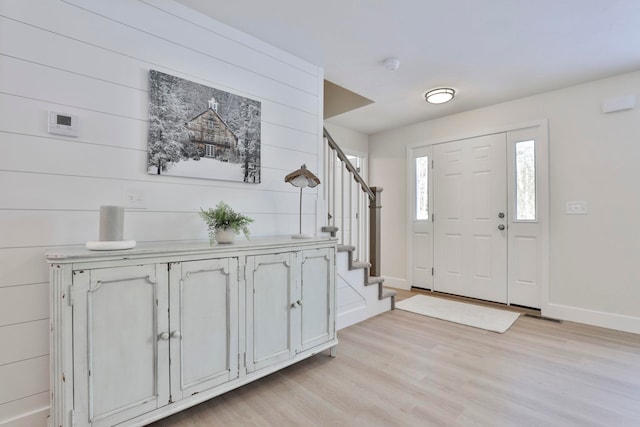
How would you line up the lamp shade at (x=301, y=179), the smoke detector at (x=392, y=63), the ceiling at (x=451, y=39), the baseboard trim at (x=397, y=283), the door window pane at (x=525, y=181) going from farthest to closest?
the baseboard trim at (x=397, y=283)
the door window pane at (x=525, y=181)
the smoke detector at (x=392, y=63)
the lamp shade at (x=301, y=179)
the ceiling at (x=451, y=39)

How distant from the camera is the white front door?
3.81m

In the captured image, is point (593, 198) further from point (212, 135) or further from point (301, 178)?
point (212, 135)

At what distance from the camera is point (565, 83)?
323 centimetres

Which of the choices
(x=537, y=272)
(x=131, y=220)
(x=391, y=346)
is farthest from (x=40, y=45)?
(x=537, y=272)

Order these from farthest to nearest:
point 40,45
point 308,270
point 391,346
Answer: point 391,346 < point 308,270 < point 40,45

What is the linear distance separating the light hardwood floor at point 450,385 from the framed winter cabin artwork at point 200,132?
1480 millimetres

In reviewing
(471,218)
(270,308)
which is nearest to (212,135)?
(270,308)

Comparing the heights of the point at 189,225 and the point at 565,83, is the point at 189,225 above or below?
below

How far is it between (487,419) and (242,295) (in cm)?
153

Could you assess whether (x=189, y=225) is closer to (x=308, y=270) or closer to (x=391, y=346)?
(x=308, y=270)

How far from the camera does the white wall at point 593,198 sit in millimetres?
2971

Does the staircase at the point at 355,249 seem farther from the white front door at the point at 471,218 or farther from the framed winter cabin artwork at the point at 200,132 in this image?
the white front door at the point at 471,218

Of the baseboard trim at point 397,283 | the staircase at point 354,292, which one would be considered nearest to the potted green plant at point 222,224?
the staircase at point 354,292

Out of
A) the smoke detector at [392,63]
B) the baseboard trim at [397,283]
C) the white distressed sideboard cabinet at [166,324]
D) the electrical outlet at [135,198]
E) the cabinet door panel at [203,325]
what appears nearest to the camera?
the white distressed sideboard cabinet at [166,324]
